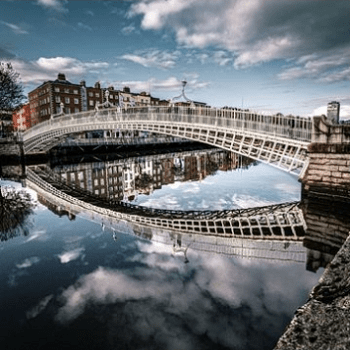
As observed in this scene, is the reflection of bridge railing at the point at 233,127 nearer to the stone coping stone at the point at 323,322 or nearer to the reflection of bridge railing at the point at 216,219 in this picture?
the reflection of bridge railing at the point at 216,219

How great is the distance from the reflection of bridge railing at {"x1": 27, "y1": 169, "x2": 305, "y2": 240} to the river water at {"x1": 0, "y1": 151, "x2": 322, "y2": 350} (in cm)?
98

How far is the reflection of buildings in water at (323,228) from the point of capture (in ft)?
20.3

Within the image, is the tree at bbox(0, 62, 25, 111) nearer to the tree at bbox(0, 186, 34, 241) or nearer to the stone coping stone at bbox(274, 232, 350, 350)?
the tree at bbox(0, 186, 34, 241)

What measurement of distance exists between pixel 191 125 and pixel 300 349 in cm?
1379

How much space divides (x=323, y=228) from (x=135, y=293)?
628 centimetres

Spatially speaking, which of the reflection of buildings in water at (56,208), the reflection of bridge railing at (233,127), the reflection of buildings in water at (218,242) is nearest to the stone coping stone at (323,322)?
the reflection of buildings in water at (218,242)

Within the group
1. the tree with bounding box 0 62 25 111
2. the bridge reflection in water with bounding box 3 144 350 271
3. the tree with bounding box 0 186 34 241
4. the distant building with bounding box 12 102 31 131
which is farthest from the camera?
the distant building with bounding box 12 102 31 131

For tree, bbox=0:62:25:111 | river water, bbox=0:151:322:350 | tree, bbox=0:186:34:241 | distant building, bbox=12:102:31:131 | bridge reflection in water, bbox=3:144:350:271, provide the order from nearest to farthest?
river water, bbox=0:151:322:350 → bridge reflection in water, bbox=3:144:350:271 → tree, bbox=0:186:34:241 → tree, bbox=0:62:25:111 → distant building, bbox=12:102:31:131

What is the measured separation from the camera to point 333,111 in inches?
510

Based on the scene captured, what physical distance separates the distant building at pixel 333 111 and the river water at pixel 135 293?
8.99 meters

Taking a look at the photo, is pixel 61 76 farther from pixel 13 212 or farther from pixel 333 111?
pixel 333 111

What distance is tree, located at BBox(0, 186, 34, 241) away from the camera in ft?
27.6

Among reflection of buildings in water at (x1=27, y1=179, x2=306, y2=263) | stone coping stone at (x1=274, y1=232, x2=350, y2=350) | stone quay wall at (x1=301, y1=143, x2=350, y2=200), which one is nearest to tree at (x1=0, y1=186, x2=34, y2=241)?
reflection of buildings in water at (x1=27, y1=179, x2=306, y2=263)

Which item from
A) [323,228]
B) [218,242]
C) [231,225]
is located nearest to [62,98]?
[231,225]
